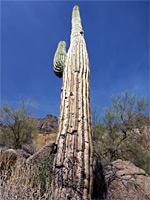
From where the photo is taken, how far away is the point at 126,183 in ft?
9.74

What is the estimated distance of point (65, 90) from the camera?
254 centimetres

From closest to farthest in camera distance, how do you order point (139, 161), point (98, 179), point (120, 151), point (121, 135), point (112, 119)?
point (98, 179), point (139, 161), point (120, 151), point (121, 135), point (112, 119)

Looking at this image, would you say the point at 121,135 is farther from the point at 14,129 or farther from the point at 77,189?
the point at 14,129

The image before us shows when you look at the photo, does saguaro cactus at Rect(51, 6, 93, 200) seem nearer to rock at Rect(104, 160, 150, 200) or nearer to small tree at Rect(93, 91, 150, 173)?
rock at Rect(104, 160, 150, 200)

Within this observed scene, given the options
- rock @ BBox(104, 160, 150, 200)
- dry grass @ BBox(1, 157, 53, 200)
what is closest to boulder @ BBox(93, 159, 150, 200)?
rock @ BBox(104, 160, 150, 200)

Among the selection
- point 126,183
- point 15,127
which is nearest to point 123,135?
point 126,183

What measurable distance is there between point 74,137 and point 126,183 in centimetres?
208

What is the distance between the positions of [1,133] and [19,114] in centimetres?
226

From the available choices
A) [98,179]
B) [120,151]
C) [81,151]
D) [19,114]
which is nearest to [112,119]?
[120,151]

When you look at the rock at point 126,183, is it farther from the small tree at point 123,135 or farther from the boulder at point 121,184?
the small tree at point 123,135

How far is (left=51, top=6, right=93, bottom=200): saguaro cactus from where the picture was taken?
1741 millimetres

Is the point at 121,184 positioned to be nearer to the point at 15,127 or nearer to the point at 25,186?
the point at 25,186

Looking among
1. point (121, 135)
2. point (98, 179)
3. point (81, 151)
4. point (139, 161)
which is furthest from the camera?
point (121, 135)

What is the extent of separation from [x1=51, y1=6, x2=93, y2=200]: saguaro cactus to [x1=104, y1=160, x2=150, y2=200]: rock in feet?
4.96
